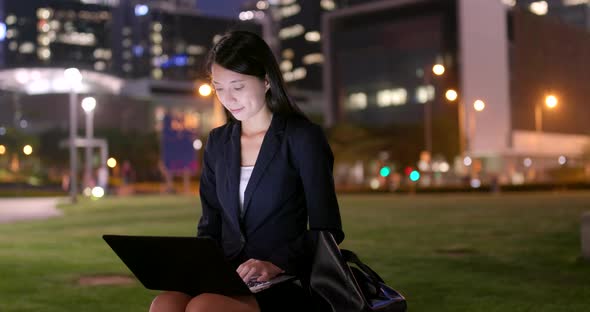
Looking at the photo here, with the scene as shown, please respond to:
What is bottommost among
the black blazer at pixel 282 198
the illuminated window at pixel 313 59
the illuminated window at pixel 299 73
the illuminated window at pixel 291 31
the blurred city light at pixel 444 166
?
the black blazer at pixel 282 198

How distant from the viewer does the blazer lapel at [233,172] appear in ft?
10.7

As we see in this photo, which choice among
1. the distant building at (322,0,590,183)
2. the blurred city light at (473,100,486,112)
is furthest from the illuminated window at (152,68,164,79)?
the blurred city light at (473,100,486,112)

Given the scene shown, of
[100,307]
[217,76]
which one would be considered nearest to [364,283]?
[217,76]

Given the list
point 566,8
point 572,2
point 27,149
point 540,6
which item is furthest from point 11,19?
point 572,2

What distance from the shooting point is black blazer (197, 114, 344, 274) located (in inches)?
125

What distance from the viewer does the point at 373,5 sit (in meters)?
98.0

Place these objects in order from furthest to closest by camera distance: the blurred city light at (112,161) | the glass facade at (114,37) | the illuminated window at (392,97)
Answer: the glass facade at (114,37)
the illuminated window at (392,97)
the blurred city light at (112,161)

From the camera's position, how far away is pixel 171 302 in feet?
9.77

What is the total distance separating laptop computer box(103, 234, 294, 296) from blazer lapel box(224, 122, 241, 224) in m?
0.37

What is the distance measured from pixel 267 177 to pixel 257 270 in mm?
448

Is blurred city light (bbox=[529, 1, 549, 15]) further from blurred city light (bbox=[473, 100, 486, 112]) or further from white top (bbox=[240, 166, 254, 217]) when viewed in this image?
white top (bbox=[240, 166, 254, 217])

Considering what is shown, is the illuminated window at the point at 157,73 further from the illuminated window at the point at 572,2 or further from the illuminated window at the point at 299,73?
the illuminated window at the point at 572,2

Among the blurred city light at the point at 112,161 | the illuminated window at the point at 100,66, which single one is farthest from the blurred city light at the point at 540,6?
the blurred city light at the point at 112,161

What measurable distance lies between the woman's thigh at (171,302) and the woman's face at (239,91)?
88 cm
